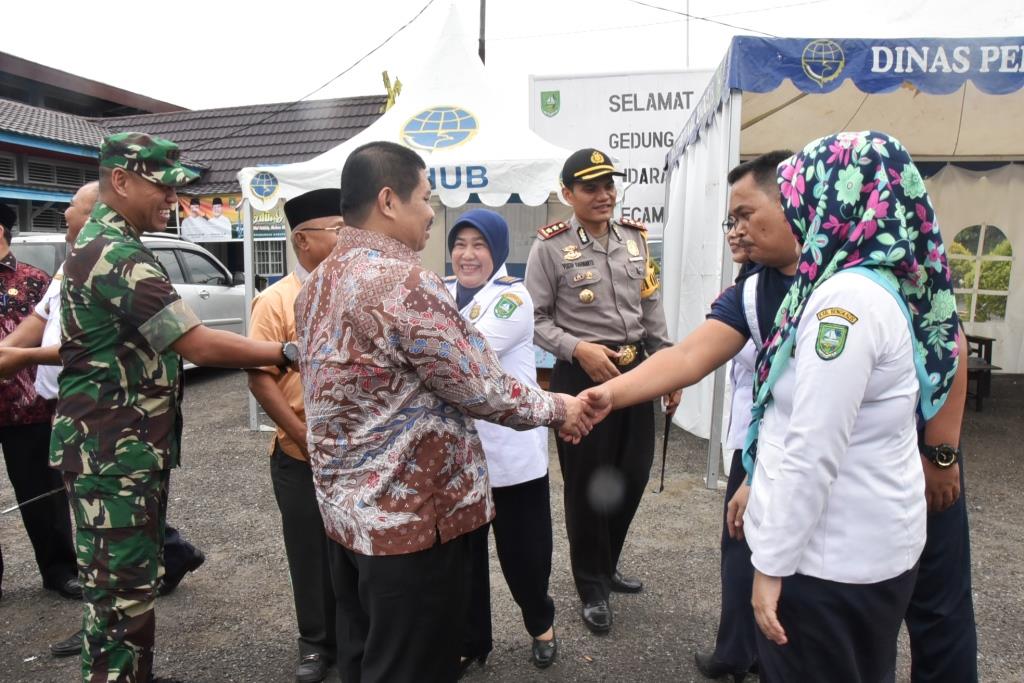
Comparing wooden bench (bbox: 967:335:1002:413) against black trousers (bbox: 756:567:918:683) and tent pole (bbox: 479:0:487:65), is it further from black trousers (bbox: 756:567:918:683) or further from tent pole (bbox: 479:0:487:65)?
tent pole (bbox: 479:0:487:65)

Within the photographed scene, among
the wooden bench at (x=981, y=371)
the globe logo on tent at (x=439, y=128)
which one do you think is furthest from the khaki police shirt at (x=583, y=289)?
the wooden bench at (x=981, y=371)

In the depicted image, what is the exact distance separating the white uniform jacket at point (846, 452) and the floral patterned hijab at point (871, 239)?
0.07m

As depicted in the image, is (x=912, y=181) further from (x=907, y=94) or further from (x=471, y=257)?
(x=907, y=94)

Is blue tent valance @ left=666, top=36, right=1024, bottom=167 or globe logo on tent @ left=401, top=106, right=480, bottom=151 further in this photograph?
globe logo on tent @ left=401, top=106, right=480, bottom=151

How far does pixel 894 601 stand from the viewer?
141cm

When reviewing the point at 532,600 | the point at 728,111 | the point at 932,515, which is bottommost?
the point at 532,600

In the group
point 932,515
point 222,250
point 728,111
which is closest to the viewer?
point 932,515

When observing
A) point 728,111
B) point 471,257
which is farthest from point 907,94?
point 471,257

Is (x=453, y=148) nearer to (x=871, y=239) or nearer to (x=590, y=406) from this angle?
(x=590, y=406)

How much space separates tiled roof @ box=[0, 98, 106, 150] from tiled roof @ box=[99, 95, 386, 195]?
1.08m

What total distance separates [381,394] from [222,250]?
14.1m

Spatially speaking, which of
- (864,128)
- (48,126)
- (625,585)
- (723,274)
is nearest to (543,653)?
(625,585)

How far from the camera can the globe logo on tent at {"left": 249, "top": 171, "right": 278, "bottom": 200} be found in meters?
5.86

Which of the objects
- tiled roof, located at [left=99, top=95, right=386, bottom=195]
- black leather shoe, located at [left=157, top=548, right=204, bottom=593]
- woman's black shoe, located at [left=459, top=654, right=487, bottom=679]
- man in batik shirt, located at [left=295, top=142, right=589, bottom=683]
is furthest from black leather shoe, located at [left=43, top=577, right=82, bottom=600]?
tiled roof, located at [left=99, top=95, right=386, bottom=195]
